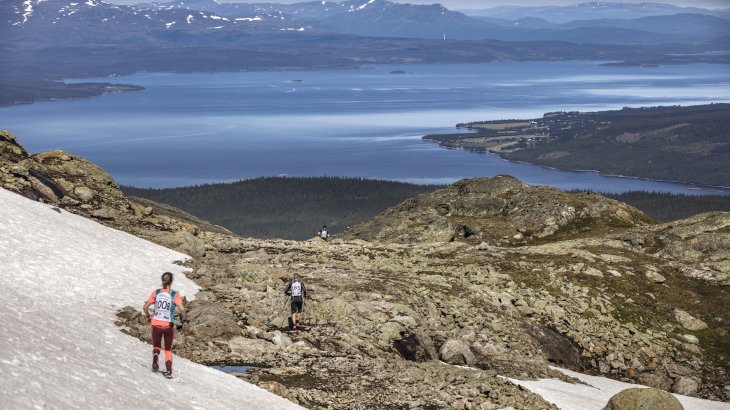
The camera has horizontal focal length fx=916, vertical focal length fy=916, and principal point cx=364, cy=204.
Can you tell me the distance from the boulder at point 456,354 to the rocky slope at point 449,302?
69 millimetres

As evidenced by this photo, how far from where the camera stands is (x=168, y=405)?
2153 centimetres

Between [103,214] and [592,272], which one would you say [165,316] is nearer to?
[103,214]

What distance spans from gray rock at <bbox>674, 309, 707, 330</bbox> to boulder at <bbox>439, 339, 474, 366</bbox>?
1484 centimetres

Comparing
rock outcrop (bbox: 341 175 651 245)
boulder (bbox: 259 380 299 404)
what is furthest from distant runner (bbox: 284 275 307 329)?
rock outcrop (bbox: 341 175 651 245)

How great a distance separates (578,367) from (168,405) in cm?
2291

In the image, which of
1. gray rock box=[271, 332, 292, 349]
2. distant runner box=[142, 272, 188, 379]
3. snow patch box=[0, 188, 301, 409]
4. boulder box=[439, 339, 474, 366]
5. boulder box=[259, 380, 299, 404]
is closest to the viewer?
snow patch box=[0, 188, 301, 409]

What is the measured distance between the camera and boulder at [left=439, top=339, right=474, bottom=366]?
34.1m

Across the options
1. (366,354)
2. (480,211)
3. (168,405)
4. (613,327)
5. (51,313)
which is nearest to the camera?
(168,405)

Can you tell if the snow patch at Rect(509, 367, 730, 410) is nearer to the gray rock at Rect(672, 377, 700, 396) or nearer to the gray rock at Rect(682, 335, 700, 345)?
the gray rock at Rect(672, 377, 700, 396)

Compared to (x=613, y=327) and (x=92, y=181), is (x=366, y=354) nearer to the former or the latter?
(x=613, y=327)

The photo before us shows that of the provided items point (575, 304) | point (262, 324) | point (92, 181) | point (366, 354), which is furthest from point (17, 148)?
point (575, 304)

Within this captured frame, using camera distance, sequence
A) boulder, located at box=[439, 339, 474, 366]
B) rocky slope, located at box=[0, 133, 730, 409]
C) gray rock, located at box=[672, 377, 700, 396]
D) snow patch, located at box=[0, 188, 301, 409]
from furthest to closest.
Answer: gray rock, located at box=[672, 377, 700, 396] < boulder, located at box=[439, 339, 474, 366] < rocky slope, located at box=[0, 133, 730, 409] < snow patch, located at box=[0, 188, 301, 409]

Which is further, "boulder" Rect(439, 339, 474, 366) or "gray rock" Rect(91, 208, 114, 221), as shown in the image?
"gray rock" Rect(91, 208, 114, 221)

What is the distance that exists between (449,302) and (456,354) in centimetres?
600
